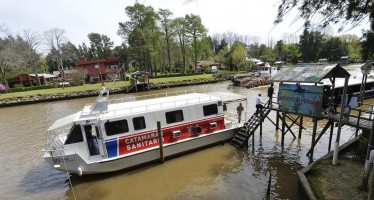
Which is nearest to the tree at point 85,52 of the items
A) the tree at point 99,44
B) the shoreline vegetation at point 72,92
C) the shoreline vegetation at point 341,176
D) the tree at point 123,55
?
the tree at point 99,44

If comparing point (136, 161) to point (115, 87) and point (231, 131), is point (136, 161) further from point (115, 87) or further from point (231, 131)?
point (115, 87)

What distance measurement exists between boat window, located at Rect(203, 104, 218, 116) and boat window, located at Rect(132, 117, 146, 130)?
4.11m

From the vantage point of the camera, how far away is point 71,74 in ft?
172

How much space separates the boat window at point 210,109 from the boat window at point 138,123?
411 cm

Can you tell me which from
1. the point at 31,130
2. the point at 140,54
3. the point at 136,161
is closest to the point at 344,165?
Answer: the point at 136,161

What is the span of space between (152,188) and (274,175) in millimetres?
6356

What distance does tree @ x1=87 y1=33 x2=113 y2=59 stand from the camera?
101 m

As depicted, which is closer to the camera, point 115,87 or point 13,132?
point 13,132

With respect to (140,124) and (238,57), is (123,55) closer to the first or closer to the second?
(238,57)

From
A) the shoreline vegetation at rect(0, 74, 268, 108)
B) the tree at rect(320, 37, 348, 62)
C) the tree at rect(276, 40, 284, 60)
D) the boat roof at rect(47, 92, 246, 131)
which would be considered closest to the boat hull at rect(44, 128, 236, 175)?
the boat roof at rect(47, 92, 246, 131)

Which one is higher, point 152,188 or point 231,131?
point 231,131

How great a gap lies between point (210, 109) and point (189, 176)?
178 inches

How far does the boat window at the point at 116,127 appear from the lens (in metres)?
12.2

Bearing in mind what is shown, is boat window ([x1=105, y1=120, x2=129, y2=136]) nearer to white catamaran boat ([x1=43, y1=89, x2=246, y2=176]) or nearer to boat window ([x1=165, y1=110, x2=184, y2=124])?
white catamaran boat ([x1=43, y1=89, x2=246, y2=176])
